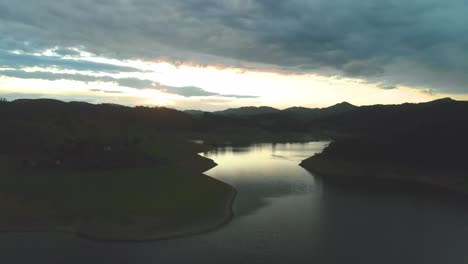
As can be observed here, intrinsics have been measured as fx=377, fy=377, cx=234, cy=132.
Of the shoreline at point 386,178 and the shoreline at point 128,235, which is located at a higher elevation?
the shoreline at point 386,178

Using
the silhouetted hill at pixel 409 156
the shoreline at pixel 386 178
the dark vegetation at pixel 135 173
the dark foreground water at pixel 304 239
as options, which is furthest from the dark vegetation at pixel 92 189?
the silhouetted hill at pixel 409 156

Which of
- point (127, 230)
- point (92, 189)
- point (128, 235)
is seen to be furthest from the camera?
point (92, 189)

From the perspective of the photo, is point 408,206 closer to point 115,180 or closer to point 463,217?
point 463,217

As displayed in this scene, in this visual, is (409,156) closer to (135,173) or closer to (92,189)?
(135,173)

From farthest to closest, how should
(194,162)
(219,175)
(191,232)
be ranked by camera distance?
(194,162) → (219,175) → (191,232)

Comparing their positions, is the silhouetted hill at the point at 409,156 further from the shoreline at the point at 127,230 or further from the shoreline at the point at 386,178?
the shoreline at the point at 127,230

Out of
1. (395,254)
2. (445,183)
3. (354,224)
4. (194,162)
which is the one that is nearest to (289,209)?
(354,224)

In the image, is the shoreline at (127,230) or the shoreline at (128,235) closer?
the shoreline at (128,235)

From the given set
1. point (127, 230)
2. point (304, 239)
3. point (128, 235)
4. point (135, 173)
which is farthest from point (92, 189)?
point (304, 239)
